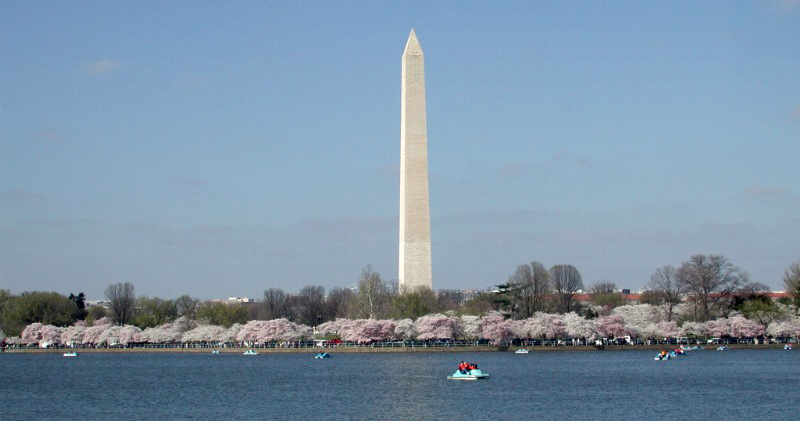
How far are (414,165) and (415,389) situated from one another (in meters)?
29.3

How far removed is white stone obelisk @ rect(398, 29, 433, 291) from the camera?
76.2 m

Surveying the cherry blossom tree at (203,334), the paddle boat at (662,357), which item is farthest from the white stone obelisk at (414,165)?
the cherry blossom tree at (203,334)

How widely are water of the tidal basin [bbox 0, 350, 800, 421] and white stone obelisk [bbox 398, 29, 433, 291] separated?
675 cm

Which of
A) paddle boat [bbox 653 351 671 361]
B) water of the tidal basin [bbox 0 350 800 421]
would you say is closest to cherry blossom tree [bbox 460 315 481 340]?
water of the tidal basin [bbox 0 350 800 421]

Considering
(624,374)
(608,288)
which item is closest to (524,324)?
(624,374)

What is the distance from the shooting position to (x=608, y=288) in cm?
14175

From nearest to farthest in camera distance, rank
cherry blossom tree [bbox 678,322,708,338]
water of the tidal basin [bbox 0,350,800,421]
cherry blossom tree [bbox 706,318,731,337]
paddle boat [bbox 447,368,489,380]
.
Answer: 1. water of the tidal basin [bbox 0,350,800,421]
2. paddle boat [bbox 447,368,489,380]
3. cherry blossom tree [bbox 706,318,731,337]
4. cherry blossom tree [bbox 678,322,708,338]

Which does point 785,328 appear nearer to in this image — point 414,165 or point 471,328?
point 471,328

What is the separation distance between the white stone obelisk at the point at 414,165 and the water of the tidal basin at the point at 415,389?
22.1ft

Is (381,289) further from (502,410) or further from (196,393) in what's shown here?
(502,410)

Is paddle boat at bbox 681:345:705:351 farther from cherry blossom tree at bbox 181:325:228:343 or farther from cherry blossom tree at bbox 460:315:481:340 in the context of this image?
cherry blossom tree at bbox 181:325:228:343

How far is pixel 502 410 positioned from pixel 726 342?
4907 centimetres

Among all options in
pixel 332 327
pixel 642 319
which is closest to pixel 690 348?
pixel 642 319

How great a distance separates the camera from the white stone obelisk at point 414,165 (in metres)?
76.2
